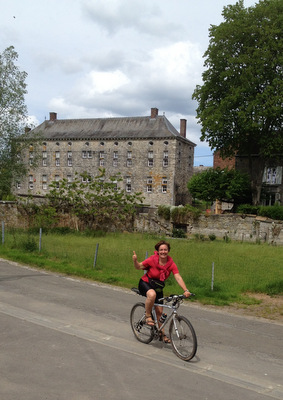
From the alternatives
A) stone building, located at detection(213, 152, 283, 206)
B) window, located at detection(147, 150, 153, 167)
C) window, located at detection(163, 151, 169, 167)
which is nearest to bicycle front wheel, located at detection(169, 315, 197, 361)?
stone building, located at detection(213, 152, 283, 206)

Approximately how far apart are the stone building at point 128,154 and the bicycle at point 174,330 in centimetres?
5999

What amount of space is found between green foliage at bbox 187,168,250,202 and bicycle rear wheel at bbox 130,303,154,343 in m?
34.6

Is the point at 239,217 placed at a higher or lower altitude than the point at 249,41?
lower

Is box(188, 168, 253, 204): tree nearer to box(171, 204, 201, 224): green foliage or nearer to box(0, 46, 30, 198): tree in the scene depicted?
box(171, 204, 201, 224): green foliage

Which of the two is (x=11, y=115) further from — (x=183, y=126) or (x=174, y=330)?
(x=183, y=126)

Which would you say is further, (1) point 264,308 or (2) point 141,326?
(1) point 264,308

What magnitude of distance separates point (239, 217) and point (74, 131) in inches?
1779

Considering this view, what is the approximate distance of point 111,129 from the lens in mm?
72875

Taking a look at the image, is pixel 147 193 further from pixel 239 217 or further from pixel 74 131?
pixel 239 217

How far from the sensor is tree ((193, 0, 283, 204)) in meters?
36.4

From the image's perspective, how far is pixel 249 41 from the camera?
37.9 metres

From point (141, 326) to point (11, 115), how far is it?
94.0 ft

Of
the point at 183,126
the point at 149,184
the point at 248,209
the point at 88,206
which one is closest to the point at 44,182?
the point at 149,184

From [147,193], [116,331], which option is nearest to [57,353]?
[116,331]
